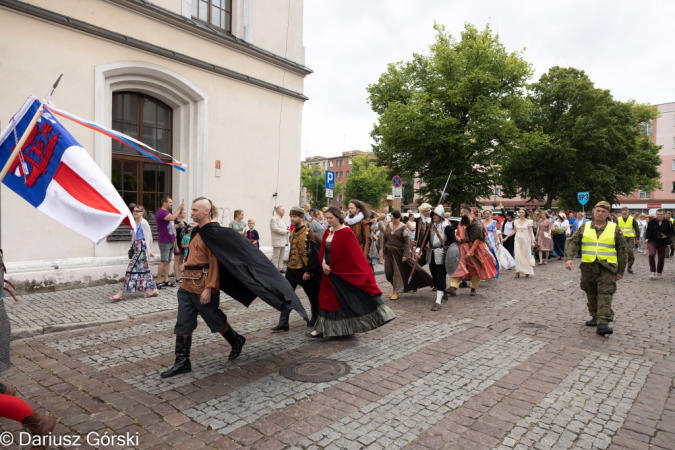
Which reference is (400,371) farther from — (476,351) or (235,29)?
(235,29)

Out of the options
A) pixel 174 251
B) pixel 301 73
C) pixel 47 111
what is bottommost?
pixel 174 251

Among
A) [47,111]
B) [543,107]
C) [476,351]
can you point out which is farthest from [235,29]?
[543,107]

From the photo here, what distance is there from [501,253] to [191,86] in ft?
31.9

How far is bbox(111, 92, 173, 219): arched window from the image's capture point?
10.4 metres

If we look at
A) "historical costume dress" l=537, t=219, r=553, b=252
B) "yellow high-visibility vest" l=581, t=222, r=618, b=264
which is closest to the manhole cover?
"yellow high-visibility vest" l=581, t=222, r=618, b=264

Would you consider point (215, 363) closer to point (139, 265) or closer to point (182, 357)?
point (182, 357)

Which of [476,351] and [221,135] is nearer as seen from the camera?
[476,351]

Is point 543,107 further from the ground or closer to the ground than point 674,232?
further from the ground

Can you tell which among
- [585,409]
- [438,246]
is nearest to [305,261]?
[438,246]

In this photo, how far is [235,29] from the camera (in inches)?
486

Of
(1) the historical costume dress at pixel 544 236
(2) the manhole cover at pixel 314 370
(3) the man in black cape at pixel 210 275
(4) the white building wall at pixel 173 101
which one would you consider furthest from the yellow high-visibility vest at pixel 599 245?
(1) the historical costume dress at pixel 544 236

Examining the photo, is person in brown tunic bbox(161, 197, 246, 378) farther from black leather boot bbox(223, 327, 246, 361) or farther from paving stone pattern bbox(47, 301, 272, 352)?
paving stone pattern bbox(47, 301, 272, 352)

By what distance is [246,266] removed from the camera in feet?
15.5

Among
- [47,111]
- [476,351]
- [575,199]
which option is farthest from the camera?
[575,199]
